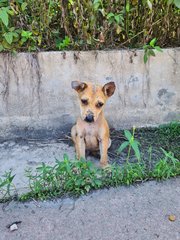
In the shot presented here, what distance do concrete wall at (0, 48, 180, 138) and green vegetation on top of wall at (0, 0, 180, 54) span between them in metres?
0.17

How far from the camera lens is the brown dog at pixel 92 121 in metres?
3.21

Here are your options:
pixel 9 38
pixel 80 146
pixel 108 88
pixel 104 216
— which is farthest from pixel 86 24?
pixel 104 216

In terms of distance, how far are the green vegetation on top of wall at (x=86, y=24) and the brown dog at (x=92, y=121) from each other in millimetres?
869

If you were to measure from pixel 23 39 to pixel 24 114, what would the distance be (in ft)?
3.12

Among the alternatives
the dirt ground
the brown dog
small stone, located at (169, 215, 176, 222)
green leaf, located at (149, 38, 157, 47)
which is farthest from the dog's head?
small stone, located at (169, 215, 176, 222)

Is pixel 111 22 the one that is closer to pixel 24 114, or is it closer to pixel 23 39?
pixel 23 39

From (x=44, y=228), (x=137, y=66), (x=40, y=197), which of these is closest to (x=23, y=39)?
(x=137, y=66)

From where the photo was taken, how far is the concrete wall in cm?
388

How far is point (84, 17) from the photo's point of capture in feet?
12.6

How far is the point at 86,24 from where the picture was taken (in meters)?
3.86

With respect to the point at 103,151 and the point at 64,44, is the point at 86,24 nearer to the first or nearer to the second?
the point at 64,44

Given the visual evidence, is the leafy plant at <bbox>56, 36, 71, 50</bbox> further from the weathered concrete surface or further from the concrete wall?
the weathered concrete surface

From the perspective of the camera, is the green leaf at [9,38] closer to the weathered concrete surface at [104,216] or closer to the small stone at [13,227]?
the weathered concrete surface at [104,216]

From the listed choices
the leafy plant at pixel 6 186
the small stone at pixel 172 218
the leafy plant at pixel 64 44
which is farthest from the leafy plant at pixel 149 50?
the leafy plant at pixel 6 186
